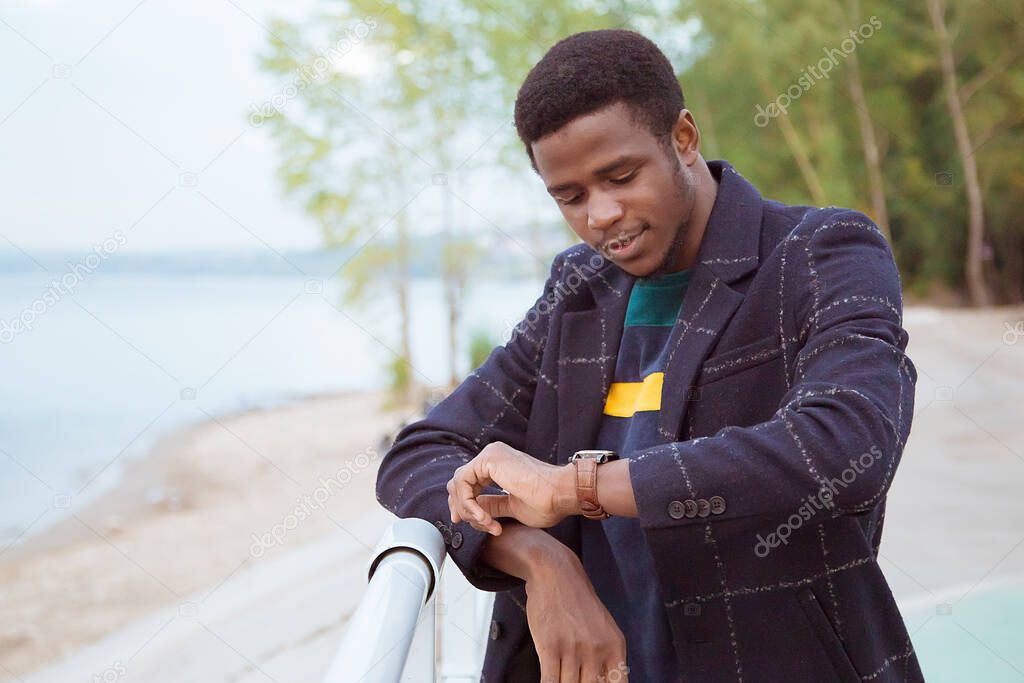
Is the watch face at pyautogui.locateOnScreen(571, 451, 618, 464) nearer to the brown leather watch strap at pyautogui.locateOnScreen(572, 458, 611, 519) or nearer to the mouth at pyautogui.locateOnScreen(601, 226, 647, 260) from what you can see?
the brown leather watch strap at pyautogui.locateOnScreen(572, 458, 611, 519)

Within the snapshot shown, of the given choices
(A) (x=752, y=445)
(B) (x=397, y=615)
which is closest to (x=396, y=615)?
(B) (x=397, y=615)

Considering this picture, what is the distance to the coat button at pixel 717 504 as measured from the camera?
2.76 ft

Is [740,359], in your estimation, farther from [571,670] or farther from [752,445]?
[571,670]

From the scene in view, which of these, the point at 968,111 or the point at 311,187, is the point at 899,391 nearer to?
the point at 311,187

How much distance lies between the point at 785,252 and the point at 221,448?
423 inches

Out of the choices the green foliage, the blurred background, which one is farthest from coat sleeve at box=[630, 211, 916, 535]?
Result: the green foliage

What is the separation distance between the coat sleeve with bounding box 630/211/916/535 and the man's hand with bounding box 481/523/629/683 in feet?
0.47

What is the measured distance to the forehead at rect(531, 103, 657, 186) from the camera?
1042mm

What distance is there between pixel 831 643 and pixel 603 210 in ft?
1.64

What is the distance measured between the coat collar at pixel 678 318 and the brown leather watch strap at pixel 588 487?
172 millimetres

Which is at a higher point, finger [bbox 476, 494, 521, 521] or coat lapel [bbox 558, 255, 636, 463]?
coat lapel [bbox 558, 255, 636, 463]

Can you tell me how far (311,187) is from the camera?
25.9 ft

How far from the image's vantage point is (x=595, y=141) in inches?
41.1

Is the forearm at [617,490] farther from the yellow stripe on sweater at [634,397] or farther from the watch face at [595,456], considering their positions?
the yellow stripe on sweater at [634,397]
